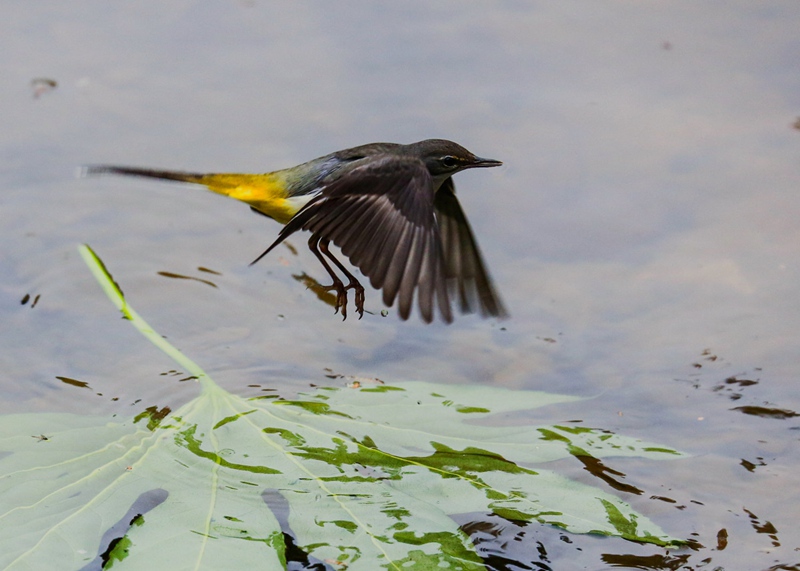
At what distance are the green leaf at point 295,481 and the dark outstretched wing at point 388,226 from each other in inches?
23.5

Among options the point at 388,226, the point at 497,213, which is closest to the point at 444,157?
the point at 388,226

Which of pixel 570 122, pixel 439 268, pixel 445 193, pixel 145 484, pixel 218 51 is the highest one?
pixel 218 51

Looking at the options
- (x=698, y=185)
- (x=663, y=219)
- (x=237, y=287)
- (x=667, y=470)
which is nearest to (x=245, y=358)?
(x=237, y=287)

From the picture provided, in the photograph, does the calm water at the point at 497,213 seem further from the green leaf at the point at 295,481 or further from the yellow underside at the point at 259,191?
the yellow underside at the point at 259,191

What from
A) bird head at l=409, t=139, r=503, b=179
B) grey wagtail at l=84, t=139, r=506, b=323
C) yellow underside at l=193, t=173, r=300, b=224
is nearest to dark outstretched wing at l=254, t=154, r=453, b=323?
grey wagtail at l=84, t=139, r=506, b=323

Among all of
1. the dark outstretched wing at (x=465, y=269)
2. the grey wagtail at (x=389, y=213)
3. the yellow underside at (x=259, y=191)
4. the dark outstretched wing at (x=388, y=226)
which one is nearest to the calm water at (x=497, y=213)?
the dark outstretched wing at (x=465, y=269)

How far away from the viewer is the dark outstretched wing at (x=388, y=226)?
3.79 meters

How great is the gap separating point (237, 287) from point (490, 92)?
2.61m

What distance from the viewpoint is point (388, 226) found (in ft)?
13.6

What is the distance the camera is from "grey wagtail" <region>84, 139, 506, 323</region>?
3.88 m

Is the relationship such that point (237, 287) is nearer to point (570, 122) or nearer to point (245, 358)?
point (245, 358)

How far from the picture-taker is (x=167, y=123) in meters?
6.70

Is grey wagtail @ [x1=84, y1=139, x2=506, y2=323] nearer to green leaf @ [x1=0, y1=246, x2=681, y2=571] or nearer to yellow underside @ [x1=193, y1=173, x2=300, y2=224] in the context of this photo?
yellow underside @ [x1=193, y1=173, x2=300, y2=224]

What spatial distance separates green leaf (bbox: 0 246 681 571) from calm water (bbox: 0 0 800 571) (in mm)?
257
